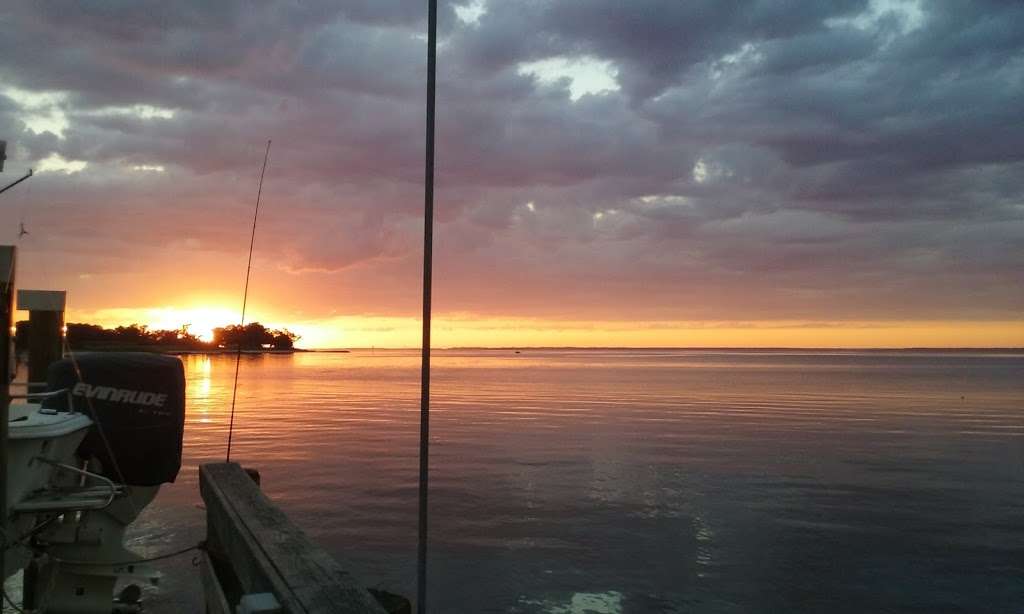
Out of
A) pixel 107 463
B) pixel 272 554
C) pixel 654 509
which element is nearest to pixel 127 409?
pixel 107 463

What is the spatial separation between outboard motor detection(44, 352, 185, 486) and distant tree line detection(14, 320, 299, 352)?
0.70m

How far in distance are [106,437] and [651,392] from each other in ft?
127

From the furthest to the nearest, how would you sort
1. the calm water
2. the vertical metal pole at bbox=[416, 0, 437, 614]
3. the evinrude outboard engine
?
the calm water, the evinrude outboard engine, the vertical metal pole at bbox=[416, 0, 437, 614]

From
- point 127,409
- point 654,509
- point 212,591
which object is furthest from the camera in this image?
point 654,509

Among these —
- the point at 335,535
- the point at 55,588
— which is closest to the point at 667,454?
the point at 335,535

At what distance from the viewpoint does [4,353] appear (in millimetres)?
4879

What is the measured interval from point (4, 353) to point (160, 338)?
10555cm

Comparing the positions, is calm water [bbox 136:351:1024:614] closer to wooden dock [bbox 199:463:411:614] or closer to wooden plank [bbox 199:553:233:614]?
wooden plank [bbox 199:553:233:614]

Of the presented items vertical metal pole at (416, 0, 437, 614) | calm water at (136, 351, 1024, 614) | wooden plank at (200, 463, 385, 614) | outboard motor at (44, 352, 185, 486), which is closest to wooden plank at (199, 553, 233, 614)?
wooden plank at (200, 463, 385, 614)

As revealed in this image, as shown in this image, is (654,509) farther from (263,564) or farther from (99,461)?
(99,461)

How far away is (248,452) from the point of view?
62.8 feet

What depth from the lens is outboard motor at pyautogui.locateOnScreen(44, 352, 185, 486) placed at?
7223 millimetres

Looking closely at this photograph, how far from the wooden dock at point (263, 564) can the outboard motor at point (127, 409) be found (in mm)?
821

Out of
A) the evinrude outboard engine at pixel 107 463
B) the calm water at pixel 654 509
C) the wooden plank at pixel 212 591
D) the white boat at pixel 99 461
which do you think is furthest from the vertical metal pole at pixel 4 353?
the calm water at pixel 654 509
